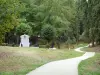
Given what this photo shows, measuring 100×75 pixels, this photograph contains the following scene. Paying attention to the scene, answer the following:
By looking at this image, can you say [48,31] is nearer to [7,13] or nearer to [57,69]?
[57,69]

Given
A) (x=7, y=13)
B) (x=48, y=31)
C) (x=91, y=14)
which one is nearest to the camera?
(x=7, y=13)

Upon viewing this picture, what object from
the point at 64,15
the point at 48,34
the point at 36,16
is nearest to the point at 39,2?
the point at 36,16

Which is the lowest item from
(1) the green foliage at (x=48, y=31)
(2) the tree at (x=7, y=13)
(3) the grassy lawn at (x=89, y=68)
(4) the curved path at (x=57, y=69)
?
(3) the grassy lawn at (x=89, y=68)

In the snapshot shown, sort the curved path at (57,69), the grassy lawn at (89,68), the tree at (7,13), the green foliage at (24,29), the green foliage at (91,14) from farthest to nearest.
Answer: the green foliage at (24,29) < the green foliage at (91,14) < the tree at (7,13) < the grassy lawn at (89,68) < the curved path at (57,69)

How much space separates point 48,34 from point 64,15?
20.3 ft

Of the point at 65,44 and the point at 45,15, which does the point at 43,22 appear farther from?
the point at 65,44

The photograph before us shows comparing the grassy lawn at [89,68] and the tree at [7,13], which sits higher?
the tree at [7,13]

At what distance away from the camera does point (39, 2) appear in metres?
40.5

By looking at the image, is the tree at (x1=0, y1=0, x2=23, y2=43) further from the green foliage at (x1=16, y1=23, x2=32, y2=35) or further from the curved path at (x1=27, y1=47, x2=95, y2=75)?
the green foliage at (x1=16, y1=23, x2=32, y2=35)

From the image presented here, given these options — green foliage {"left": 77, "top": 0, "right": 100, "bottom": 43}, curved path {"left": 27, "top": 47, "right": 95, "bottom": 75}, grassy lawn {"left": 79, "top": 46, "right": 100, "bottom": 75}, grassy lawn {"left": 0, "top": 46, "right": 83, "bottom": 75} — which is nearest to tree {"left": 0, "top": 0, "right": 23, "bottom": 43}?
grassy lawn {"left": 0, "top": 46, "right": 83, "bottom": 75}

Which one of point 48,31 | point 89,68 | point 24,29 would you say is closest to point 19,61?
point 89,68

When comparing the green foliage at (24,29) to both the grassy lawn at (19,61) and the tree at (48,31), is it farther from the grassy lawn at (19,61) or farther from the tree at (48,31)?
the grassy lawn at (19,61)

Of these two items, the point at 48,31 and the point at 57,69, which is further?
the point at 48,31

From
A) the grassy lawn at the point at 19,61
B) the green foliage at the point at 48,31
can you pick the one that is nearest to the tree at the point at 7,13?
the grassy lawn at the point at 19,61
